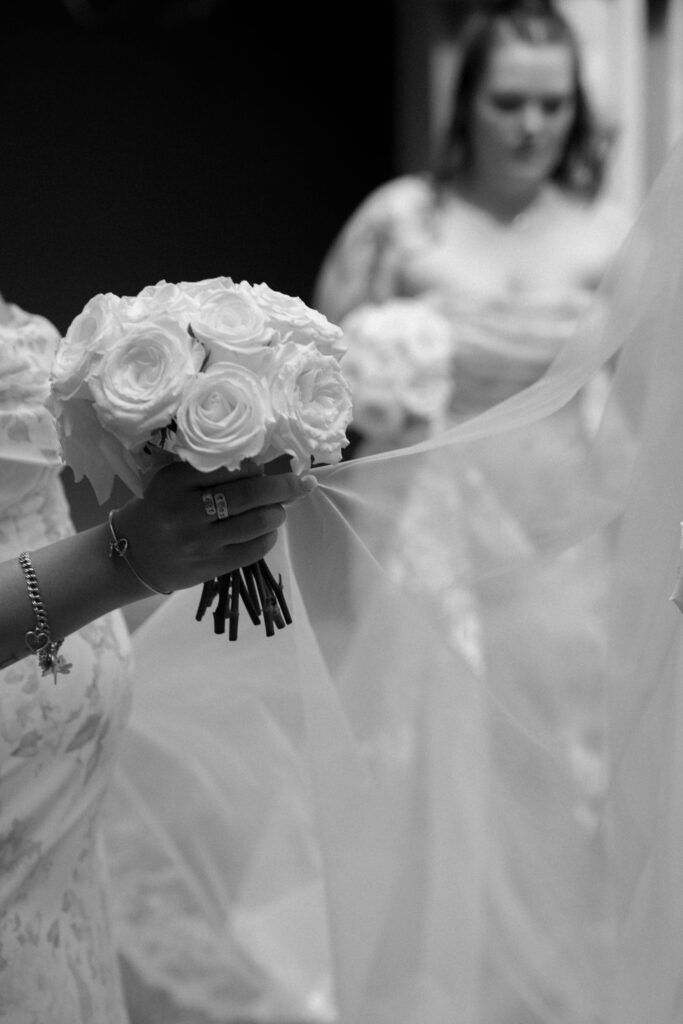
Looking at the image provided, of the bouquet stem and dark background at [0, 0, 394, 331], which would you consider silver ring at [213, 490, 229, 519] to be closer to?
the bouquet stem

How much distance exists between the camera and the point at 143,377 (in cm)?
116

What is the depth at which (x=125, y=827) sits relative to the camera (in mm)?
1994

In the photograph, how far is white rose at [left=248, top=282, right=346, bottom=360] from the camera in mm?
1218

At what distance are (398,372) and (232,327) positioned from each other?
2.01 metres

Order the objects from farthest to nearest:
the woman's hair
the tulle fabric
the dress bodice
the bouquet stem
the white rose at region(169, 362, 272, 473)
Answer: the woman's hair < the dress bodice < the tulle fabric < the bouquet stem < the white rose at region(169, 362, 272, 473)

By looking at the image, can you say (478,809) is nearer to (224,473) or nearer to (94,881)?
(94,881)

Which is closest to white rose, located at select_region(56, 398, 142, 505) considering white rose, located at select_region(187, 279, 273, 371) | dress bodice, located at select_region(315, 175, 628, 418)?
white rose, located at select_region(187, 279, 273, 371)

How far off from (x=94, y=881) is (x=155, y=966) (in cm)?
90

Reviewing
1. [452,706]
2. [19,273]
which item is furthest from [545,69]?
[452,706]

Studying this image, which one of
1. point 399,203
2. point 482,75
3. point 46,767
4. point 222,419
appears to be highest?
point 482,75

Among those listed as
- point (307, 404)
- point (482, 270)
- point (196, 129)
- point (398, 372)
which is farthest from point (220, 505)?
point (196, 129)

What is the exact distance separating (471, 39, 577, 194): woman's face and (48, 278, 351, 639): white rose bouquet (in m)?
2.58

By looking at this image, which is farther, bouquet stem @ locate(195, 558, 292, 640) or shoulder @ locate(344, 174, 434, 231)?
shoulder @ locate(344, 174, 434, 231)

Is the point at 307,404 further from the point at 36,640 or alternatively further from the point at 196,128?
the point at 196,128
